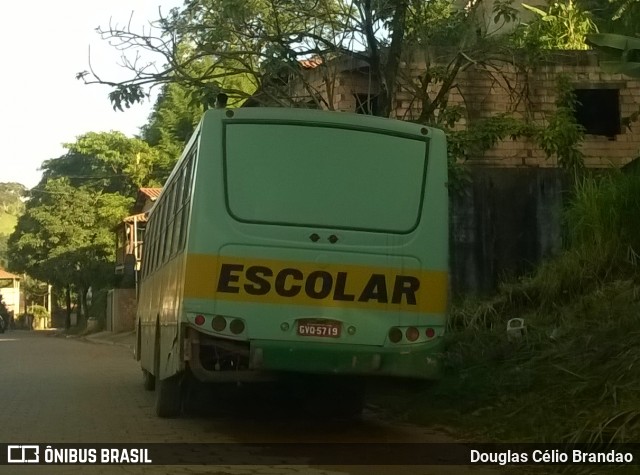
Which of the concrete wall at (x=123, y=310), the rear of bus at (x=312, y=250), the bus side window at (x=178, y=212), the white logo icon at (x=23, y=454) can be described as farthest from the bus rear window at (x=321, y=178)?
the concrete wall at (x=123, y=310)

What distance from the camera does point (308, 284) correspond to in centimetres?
840

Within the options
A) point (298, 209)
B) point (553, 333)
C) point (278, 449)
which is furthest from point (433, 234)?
point (553, 333)

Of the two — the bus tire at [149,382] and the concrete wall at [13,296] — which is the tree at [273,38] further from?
the concrete wall at [13,296]

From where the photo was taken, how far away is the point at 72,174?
2258 inches

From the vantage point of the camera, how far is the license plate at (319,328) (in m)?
8.37

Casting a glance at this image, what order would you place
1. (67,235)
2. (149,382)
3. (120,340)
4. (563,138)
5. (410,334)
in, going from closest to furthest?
(410,334) < (149,382) < (563,138) < (120,340) < (67,235)

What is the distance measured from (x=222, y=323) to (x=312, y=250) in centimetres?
101

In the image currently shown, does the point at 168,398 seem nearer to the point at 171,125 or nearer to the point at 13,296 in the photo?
the point at 171,125

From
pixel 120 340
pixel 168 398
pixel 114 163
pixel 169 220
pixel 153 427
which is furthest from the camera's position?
pixel 114 163

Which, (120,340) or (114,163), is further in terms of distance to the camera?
(114,163)

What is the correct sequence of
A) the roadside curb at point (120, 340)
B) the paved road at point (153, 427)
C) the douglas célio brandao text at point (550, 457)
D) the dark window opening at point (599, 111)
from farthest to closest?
the roadside curb at point (120, 340)
the dark window opening at point (599, 111)
the paved road at point (153, 427)
the douglas célio brandao text at point (550, 457)

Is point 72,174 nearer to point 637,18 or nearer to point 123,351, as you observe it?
point 123,351

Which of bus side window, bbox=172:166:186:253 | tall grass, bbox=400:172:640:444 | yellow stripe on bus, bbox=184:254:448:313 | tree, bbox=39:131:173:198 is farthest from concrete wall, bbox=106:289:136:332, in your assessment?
yellow stripe on bus, bbox=184:254:448:313

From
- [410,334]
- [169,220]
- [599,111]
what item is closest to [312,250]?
[410,334]
